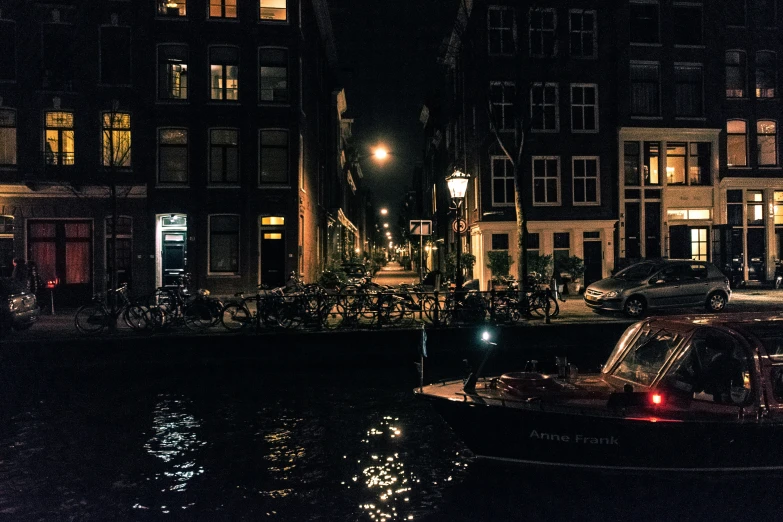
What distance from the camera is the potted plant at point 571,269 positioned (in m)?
29.1

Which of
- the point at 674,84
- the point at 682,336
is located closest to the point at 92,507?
the point at 682,336

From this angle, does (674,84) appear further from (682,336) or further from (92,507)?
(92,507)

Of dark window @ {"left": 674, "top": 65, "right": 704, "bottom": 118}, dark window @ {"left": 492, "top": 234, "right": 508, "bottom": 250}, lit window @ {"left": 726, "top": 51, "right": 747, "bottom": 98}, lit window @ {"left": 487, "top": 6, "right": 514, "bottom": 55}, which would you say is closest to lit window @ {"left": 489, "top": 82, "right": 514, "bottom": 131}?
lit window @ {"left": 487, "top": 6, "right": 514, "bottom": 55}

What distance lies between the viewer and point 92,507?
6.66m

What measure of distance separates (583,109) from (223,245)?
62.2 ft

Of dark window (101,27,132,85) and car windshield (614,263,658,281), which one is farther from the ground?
dark window (101,27,132,85)

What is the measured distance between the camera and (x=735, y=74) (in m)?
34.0

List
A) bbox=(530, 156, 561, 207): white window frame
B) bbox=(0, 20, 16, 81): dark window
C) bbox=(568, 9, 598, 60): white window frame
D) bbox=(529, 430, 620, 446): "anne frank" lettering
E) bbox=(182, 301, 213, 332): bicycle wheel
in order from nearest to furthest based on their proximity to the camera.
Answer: bbox=(529, 430, 620, 446): "anne frank" lettering → bbox=(182, 301, 213, 332): bicycle wheel → bbox=(0, 20, 16, 81): dark window → bbox=(568, 9, 598, 60): white window frame → bbox=(530, 156, 561, 207): white window frame

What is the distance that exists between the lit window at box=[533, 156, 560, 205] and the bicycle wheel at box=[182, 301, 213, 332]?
760 inches

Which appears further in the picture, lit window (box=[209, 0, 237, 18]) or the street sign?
lit window (box=[209, 0, 237, 18])

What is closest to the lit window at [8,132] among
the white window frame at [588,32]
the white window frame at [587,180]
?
the white window frame at [587,180]

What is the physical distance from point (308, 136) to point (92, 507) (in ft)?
92.7

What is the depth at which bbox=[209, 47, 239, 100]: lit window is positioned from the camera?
29.0 meters

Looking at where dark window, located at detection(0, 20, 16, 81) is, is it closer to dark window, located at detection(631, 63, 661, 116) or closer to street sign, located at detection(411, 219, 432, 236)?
street sign, located at detection(411, 219, 432, 236)
